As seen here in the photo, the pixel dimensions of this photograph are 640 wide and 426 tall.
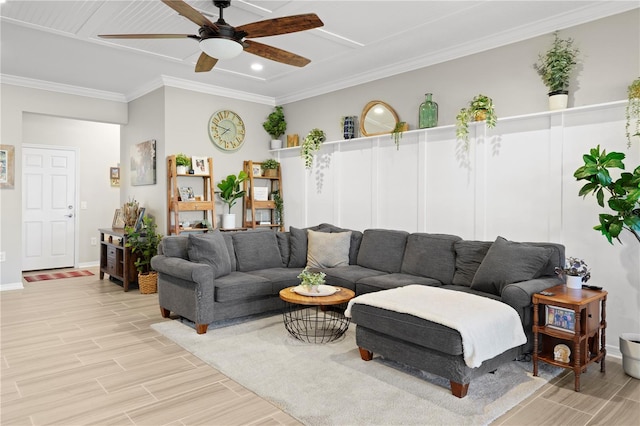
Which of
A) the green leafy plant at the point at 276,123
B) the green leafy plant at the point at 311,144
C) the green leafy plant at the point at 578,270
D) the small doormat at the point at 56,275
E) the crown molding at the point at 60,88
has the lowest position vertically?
the small doormat at the point at 56,275

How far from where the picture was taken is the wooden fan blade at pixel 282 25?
8.89 ft

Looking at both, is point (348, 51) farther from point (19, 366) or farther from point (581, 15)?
point (19, 366)

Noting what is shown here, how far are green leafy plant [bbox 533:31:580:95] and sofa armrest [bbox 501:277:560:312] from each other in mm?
1770

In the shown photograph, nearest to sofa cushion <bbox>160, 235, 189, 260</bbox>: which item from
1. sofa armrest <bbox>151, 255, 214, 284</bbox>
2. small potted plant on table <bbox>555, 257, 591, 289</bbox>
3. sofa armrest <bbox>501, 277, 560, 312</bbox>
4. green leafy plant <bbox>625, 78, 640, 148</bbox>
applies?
sofa armrest <bbox>151, 255, 214, 284</bbox>

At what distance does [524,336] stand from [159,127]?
5.08m

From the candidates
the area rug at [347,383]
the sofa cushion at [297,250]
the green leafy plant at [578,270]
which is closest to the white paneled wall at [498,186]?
the green leafy plant at [578,270]

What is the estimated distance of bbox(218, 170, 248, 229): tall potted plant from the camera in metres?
5.98

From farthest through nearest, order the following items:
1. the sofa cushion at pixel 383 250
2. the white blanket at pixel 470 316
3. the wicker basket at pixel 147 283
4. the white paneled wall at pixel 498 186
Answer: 1. the wicker basket at pixel 147 283
2. the sofa cushion at pixel 383 250
3. the white paneled wall at pixel 498 186
4. the white blanket at pixel 470 316

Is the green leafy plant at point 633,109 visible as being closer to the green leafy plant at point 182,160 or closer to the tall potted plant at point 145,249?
the green leafy plant at point 182,160

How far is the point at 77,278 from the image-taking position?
22.1ft

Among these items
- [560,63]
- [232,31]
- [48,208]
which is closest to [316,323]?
[232,31]

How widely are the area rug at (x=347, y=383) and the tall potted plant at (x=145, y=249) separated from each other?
196cm

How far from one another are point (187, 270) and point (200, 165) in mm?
2331

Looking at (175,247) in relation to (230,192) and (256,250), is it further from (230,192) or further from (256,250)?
(230,192)
